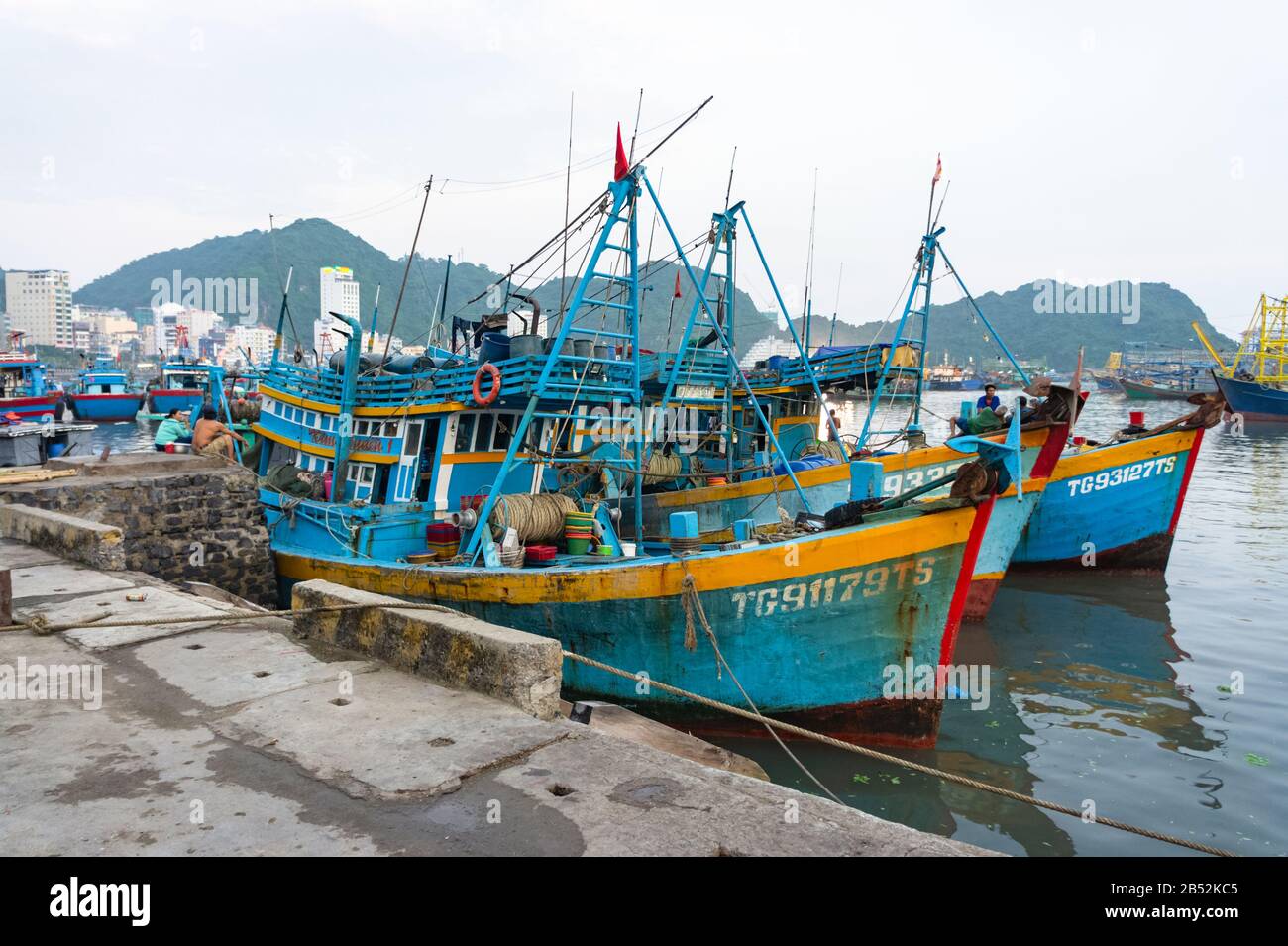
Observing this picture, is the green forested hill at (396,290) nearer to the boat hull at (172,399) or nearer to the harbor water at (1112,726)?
the boat hull at (172,399)

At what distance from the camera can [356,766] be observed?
153 inches

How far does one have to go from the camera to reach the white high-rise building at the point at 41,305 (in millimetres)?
177750

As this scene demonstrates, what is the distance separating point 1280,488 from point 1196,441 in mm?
15419

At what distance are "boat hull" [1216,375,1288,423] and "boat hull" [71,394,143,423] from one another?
69.0m

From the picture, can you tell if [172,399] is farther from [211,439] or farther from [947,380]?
[947,380]

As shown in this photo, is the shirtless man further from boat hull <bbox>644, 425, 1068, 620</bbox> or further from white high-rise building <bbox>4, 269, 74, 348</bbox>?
white high-rise building <bbox>4, 269, 74, 348</bbox>

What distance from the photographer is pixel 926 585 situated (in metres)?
7.74

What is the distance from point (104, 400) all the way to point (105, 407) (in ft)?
2.19

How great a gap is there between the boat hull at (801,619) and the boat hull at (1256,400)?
53.5 metres

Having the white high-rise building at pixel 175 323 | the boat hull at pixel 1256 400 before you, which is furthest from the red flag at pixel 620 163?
the white high-rise building at pixel 175 323

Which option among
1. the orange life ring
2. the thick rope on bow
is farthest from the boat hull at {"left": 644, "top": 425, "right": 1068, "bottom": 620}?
the thick rope on bow
